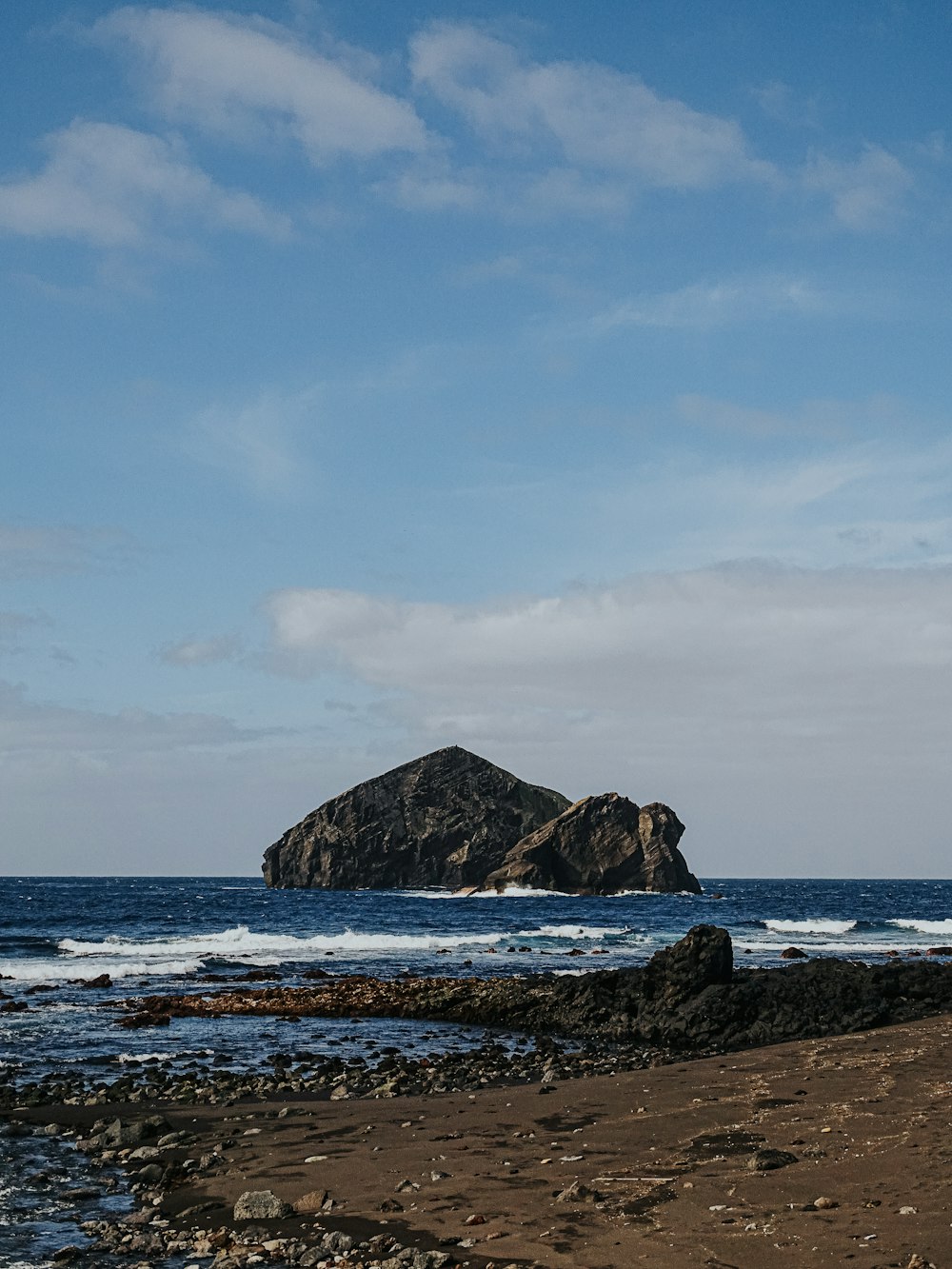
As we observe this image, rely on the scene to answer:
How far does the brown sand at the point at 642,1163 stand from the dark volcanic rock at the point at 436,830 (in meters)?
172

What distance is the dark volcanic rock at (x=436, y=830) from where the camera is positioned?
190 metres

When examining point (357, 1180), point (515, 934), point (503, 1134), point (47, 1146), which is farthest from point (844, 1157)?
point (515, 934)

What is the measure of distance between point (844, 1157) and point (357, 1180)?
19.4 ft

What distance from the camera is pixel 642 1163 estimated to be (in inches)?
525

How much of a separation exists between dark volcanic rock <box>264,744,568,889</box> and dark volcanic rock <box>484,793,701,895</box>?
67.1 feet

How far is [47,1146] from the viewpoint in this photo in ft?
55.2

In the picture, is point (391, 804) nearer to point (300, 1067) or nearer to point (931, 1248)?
point (300, 1067)

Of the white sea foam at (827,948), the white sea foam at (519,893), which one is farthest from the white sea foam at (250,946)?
the white sea foam at (519,893)

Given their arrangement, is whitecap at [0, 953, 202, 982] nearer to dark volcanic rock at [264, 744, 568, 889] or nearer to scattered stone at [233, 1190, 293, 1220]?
scattered stone at [233, 1190, 293, 1220]

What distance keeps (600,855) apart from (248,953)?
116 meters

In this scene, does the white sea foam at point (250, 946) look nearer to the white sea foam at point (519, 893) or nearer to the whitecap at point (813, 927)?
the whitecap at point (813, 927)

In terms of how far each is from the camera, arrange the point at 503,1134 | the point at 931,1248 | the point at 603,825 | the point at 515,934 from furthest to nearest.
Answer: the point at 603,825, the point at 515,934, the point at 503,1134, the point at 931,1248

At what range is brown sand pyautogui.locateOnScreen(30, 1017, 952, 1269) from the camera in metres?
10.4

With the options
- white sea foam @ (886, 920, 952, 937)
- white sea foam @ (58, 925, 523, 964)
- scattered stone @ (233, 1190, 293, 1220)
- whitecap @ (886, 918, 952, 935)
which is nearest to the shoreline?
scattered stone @ (233, 1190, 293, 1220)
